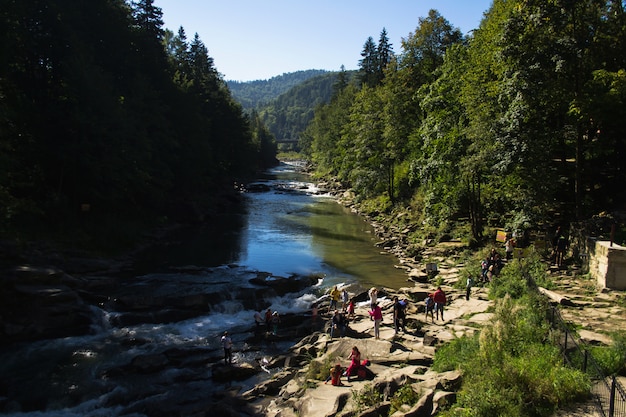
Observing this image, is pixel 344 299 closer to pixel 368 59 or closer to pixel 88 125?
pixel 88 125

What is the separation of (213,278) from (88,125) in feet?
53.9

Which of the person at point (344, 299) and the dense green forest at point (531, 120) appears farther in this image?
the person at point (344, 299)

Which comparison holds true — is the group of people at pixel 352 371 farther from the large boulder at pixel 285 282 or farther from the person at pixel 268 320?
the large boulder at pixel 285 282

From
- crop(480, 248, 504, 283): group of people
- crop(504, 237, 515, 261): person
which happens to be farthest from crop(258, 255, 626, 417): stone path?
crop(504, 237, 515, 261): person

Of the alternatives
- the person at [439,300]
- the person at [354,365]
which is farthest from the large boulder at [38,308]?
the person at [439,300]

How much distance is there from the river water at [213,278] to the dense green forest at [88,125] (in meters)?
6.58

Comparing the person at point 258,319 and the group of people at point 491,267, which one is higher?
the group of people at point 491,267

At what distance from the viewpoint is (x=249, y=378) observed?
1945 centimetres

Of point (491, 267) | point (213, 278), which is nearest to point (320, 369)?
point (491, 267)

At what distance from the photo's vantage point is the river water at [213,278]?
58.6 ft

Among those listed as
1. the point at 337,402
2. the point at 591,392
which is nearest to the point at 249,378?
the point at 337,402

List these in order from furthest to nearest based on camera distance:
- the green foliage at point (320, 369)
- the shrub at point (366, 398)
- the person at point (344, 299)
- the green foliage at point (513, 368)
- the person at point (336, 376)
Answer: the person at point (344, 299), the green foliage at point (320, 369), the person at point (336, 376), the shrub at point (366, 398), the green foliage at point (513, 368)

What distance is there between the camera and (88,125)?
35.8m

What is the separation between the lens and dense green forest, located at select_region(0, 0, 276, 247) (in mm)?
31922
